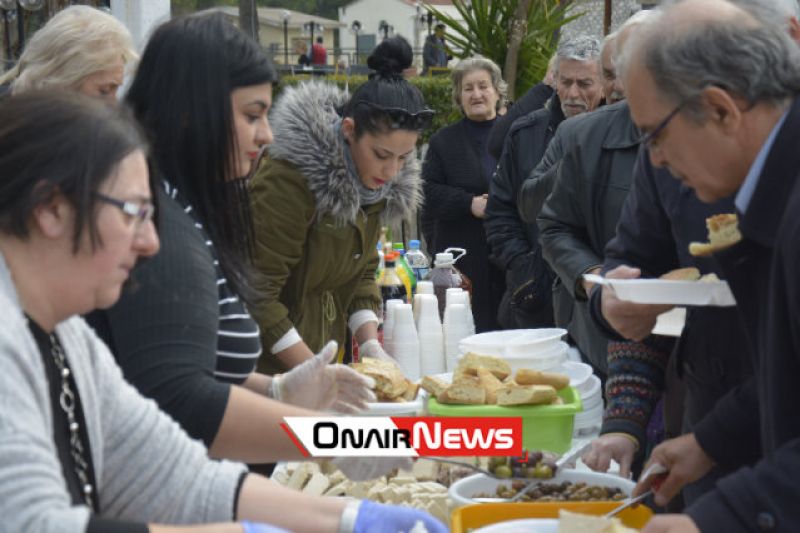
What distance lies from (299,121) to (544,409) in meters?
1.19

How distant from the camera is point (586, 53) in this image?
463 cm

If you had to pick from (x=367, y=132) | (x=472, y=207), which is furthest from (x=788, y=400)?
(x=472, y=207)

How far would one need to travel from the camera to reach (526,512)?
6.86 feet

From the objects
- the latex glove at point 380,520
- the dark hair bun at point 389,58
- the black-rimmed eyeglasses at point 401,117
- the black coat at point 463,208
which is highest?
the dark hair bun at point 389,58

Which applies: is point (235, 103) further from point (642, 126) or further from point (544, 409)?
point (544, 409)

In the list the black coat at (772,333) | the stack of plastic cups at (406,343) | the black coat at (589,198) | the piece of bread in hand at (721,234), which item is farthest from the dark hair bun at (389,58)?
the black coat at (772,333)

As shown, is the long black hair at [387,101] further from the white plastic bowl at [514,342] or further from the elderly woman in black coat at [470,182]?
the elderly woman in black coat at [470,182]

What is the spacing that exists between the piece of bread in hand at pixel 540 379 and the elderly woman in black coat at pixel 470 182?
3.12 metres

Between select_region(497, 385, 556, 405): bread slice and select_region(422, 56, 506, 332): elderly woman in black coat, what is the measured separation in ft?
10.6

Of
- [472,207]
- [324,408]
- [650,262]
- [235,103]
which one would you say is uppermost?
[235,103]

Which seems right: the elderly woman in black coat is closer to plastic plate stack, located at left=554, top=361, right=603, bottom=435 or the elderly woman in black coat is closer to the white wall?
the white wall

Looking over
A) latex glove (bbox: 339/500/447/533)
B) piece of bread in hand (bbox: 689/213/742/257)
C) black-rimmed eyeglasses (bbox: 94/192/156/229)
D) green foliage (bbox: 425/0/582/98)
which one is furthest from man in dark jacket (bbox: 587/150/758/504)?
green foliage (bbox: 425/0/582/98)

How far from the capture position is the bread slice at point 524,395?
8.80 ft
